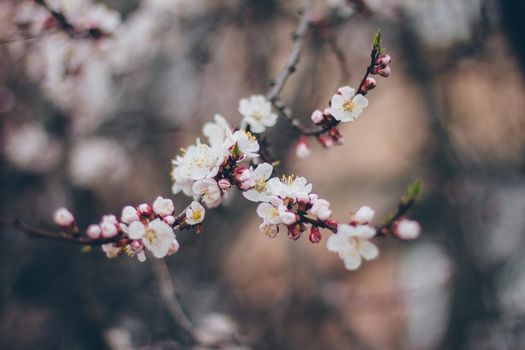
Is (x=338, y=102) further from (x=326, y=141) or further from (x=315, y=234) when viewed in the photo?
(x=315, y=234)

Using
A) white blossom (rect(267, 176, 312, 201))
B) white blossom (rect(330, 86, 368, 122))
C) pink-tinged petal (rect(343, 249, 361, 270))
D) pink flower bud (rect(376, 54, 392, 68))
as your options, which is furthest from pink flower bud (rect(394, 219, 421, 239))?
pink flower bud (rect(376, 54, 392, 68))

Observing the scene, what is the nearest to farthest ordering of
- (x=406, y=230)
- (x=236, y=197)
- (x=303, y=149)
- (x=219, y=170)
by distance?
(x=406, y=230) < (x=219, y=170) < (x=303, y=149) < (x=236, y=197)

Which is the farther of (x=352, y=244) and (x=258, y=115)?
(x=258, y=115)

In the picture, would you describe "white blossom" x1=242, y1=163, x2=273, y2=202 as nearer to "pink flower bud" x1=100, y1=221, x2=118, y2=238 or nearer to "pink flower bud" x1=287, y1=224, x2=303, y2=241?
"pink flower bud" x1=287, y1=224, x2=303, y2=241

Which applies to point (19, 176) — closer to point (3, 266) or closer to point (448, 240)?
point (3, 266)

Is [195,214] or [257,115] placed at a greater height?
[257,115]

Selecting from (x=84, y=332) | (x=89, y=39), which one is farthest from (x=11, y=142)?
(x=89, y=39)

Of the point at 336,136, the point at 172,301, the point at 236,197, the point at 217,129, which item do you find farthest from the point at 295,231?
the point at 236,197

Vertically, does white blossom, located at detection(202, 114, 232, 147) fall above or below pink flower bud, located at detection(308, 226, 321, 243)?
above
